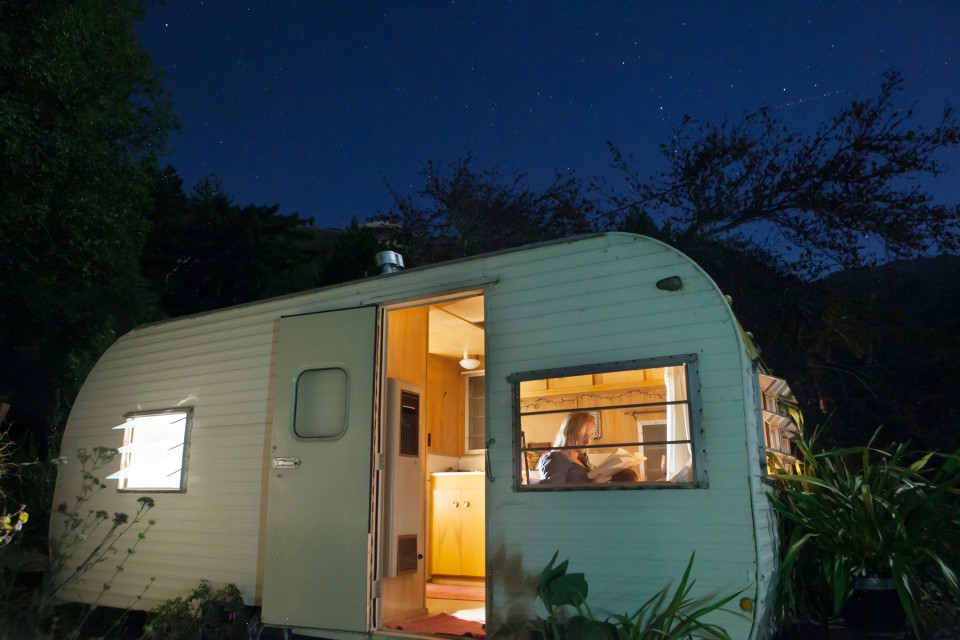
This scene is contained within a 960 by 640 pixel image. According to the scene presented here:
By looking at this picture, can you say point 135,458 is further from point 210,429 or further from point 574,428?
point 574,428

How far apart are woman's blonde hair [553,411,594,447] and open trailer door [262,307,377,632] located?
54.4 inches

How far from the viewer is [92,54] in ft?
38.0

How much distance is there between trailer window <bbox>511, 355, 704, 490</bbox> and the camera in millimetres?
4363

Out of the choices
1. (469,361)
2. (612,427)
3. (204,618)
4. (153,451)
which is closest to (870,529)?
(612,427)

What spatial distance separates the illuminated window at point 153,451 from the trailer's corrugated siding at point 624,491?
316 centimetres

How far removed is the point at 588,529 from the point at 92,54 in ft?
36.7

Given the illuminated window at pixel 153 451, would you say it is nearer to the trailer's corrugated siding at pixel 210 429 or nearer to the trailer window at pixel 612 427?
the trailer's corrugated siding at pixel 210 429

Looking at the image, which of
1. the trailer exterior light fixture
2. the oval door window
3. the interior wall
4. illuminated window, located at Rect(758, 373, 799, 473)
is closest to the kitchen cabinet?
the interior wall

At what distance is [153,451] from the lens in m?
6.73

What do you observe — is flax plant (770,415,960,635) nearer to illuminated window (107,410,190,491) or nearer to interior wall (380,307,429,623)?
interior wall (380,307,429,623)

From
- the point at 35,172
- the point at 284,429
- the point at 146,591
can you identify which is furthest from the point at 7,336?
the point at 284,429

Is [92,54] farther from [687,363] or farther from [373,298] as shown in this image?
[687,363]

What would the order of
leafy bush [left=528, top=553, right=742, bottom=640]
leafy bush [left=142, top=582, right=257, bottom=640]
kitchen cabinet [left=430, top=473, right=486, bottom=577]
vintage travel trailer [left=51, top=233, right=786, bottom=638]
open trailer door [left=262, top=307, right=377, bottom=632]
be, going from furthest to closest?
kitchen cabinet [left=430, top=473, right=486, bottom=577] < leafy bush [left=142, top=582, right=257, bottom=640] < open trailer door [left=262, top=307, right=377, bottom=632] < vintage travel trailer [left=51, top=233, right=786, bottom=638] < leafy bush [left=528, top=553, right=742, bottom=640]

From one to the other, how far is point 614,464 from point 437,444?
291cm
